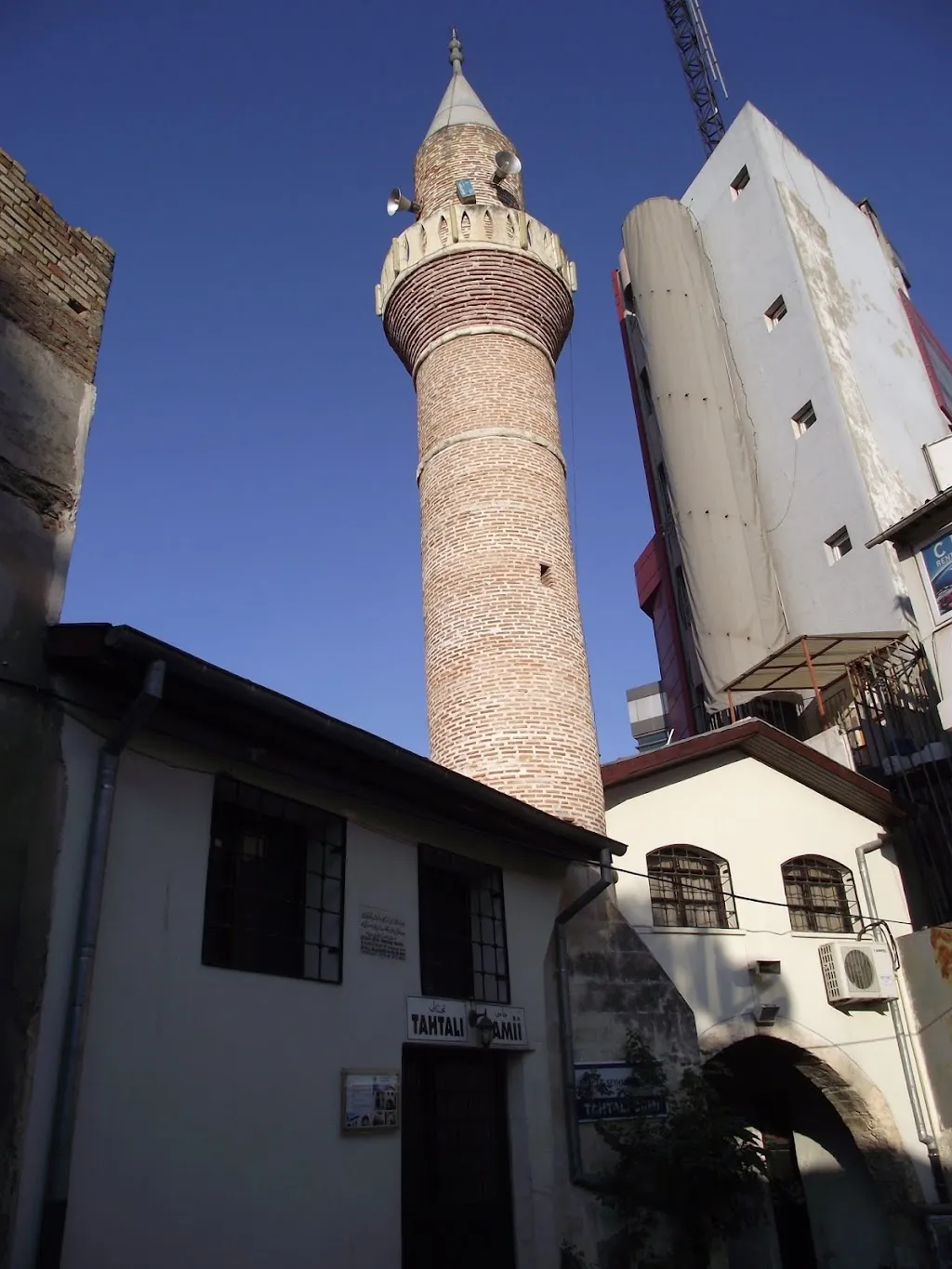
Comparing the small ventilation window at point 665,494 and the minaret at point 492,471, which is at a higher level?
the small ventilation window at point 665,494

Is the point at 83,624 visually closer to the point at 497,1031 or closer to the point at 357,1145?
the point at 357,1145

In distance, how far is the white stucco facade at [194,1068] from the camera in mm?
5121

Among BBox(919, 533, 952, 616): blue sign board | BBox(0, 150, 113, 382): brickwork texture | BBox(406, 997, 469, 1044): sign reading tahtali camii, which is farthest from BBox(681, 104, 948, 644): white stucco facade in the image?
BBox(0, 150, 113, 382): brickwork texture

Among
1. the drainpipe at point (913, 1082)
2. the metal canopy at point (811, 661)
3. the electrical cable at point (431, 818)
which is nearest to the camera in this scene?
the electrical cable at point (431, 818)

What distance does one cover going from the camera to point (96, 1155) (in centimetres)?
507

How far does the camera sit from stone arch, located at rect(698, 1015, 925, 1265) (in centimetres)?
1119

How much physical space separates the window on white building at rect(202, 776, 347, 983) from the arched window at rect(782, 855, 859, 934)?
22.2ft

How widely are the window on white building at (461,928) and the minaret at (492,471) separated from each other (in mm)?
1397

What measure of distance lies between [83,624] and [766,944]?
8697mm

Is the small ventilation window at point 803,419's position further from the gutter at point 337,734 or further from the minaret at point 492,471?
the gutter at point 337,734

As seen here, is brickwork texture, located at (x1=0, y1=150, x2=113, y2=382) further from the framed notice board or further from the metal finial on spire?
the metal finial on spire

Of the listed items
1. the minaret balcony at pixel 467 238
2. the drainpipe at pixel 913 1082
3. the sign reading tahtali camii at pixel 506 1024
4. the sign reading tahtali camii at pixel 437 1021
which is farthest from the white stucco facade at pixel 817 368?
the sign reading tahtali camii at pixel 437 1021

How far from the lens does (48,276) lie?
22.0 feet

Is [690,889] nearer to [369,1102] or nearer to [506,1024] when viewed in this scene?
[506,1024]
